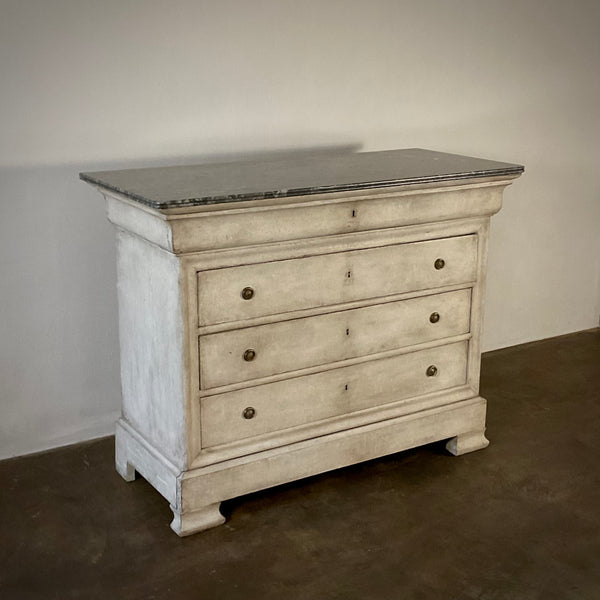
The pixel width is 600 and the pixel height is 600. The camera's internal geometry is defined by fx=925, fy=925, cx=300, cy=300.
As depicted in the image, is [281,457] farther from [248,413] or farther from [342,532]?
[342,532]

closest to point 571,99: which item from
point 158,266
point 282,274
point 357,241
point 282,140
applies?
point 282,140

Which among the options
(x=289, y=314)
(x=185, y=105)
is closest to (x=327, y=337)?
(x=289, y=314)

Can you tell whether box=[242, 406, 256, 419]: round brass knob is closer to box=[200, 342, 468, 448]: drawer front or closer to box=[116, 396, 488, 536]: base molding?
box=[200, 342, 468, 448]: drawer front

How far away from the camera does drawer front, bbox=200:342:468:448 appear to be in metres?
2.97

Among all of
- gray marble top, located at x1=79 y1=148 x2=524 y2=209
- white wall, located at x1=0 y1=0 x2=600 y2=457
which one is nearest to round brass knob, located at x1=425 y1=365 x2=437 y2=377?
gray marble top, located at x1=79 y1=148 x2=524 y2=209

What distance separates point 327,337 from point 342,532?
0.64m

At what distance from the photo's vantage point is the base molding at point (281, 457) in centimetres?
294

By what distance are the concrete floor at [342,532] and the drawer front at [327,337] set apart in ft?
1.58

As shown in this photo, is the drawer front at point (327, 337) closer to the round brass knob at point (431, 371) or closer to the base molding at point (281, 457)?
the round brass knob at point (431, 371)

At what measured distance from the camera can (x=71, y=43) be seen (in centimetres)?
320

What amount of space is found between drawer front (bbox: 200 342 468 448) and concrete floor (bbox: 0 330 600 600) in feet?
0.92

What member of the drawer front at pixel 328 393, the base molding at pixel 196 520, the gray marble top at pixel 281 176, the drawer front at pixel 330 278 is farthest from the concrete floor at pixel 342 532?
the gray marble top at pixel 281 176

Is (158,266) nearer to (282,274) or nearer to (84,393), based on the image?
(282,274)

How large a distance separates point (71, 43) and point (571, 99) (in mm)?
2527
